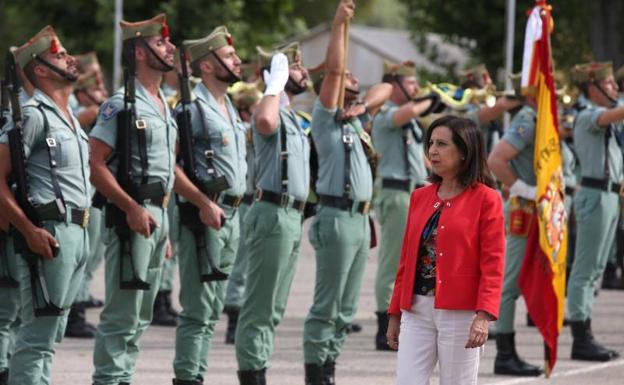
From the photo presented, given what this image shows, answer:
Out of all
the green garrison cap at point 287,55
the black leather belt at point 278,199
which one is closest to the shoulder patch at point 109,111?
the black leather belt at point 278,199

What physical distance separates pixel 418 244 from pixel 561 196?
4121mm

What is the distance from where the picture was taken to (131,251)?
29.2 feet

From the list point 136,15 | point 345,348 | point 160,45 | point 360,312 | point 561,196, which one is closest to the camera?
point 160,45

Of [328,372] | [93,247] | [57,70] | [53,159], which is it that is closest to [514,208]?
[328,372]

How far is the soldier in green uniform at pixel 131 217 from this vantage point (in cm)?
884

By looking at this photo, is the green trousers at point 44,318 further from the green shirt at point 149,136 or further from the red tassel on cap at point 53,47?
the red tassel on cap at point 53,47

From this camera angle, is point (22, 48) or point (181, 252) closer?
point (22, 48)

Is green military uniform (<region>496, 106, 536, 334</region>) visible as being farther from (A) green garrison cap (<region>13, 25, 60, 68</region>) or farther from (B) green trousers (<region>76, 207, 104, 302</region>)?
(A) green garrison cap (<region>13, 25, 60, 68</region>)

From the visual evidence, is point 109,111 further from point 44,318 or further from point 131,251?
point 44,318

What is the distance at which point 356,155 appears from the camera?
10.3 m

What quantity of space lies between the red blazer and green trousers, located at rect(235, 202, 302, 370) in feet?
7.50

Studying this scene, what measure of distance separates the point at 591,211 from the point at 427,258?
513cm

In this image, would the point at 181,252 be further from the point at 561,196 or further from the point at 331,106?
the point at 561,196

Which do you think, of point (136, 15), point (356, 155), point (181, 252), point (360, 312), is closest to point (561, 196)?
point (356, 155)
